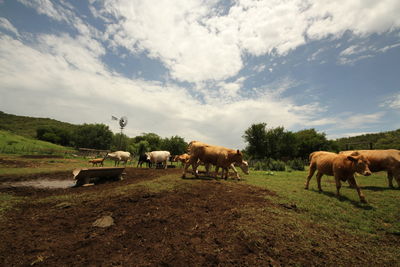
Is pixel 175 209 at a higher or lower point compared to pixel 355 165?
lower

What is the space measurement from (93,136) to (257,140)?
72.7 m

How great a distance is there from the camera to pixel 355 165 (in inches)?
238

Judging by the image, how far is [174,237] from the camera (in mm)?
3521

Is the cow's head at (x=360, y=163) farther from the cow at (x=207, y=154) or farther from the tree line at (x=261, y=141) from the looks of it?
the tree line at (x=261, y=141)

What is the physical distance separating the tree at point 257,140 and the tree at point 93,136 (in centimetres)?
6737

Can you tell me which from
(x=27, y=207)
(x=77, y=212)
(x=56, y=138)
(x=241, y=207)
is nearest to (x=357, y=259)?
(x=241, y=207)

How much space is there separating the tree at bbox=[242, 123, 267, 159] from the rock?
43928mm

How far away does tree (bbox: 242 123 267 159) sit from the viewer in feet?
145

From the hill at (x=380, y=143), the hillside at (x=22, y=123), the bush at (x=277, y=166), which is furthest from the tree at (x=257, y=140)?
the hillside at (x=22, y=123)

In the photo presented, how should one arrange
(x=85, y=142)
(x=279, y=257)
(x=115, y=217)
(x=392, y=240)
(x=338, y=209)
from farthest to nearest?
(x=85, y=142)
(x=338, y=209)
(x=115, y=217)
(x=392, y=240)
(x=279, y=257)

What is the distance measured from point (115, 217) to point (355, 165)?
8.41 meters

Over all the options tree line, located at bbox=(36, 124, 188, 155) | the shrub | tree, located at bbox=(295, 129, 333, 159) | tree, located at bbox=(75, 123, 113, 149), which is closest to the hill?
tree, located at bbox=(295, 129, 333, 159)

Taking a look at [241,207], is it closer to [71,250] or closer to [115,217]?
[115,217]

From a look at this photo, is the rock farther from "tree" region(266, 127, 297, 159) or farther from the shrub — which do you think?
"tree" region(266, 127, 297, 159)
